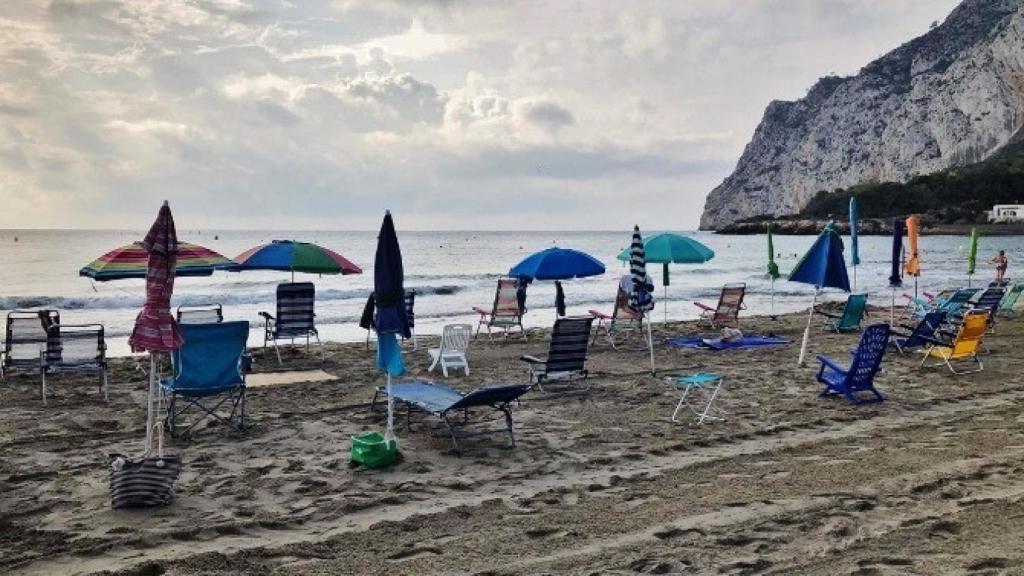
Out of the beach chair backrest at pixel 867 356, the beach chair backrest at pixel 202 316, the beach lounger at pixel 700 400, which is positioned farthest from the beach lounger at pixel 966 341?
the beach chair backrest at pixel 202 316

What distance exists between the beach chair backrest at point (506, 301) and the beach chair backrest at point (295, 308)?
11.6ft

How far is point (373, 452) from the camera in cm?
595

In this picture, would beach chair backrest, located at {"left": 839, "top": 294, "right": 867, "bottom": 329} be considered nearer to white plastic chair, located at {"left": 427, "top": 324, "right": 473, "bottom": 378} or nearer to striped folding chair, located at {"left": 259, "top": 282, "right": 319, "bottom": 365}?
white plastic chair, located at {"left": 427, "top": 324, "right": 473, "bottom": 378}

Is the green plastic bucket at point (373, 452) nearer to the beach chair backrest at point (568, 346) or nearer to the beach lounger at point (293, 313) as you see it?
the beach chair backrest at point (568, 346)

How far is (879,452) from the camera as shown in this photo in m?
6.32

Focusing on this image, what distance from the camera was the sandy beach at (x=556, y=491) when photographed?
423cm

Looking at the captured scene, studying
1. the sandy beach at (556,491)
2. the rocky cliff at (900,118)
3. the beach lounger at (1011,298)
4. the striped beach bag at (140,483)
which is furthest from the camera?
the rocky cliff at (900,118)

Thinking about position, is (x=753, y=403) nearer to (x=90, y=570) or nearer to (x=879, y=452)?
(x=879, y=452)

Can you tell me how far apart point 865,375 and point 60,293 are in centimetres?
2899

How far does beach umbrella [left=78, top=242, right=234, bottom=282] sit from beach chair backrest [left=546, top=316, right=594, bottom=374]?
4067 millimetres

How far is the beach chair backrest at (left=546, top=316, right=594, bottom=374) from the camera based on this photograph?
8.63 m

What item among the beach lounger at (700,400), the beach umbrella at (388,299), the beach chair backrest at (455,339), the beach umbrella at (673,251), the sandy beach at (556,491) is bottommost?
the sandy beach at (556,491)

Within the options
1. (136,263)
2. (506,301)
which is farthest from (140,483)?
(506,301)

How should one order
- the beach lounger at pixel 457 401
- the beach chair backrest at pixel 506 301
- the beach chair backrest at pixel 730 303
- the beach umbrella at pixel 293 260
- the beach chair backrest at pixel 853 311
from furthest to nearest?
the beach chair backrest at pixel 730 303 < the beach chair backrest at pixel 853 311 < the beach chair backrest at pixel 506 301 < the beach umbrella at pixel 293 260 < the beach lounger at pixel 457 401
